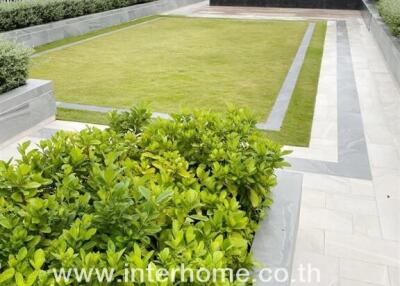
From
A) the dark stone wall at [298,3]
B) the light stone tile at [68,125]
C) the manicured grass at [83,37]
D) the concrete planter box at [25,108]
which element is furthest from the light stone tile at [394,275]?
the dark stone wall at [298,3]

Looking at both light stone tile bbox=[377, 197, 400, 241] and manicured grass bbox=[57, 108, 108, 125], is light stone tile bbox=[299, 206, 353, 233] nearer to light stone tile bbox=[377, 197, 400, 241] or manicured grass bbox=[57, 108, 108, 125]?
light stone tile bbox=[377, 197, 400, 241]

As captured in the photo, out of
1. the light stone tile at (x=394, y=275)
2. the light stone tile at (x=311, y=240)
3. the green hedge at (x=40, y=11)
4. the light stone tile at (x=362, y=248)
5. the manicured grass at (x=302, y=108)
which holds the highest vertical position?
the green hedge at (x=40, y=11)

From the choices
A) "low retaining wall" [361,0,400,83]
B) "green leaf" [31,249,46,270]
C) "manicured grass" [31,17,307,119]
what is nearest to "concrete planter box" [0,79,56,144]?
"manicured grass" [31,17,307,119]

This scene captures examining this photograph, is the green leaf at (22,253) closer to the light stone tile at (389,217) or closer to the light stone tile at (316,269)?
the light stone tile at (316,269)

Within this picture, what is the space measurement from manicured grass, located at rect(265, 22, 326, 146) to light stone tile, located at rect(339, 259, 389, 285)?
2092 millimetres

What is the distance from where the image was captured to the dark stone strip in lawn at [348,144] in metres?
4.18

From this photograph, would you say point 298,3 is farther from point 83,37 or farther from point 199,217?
point 199,217

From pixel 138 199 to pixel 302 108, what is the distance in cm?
455

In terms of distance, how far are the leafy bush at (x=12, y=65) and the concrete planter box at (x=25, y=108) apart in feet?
0.29

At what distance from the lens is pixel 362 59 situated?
8.90 m

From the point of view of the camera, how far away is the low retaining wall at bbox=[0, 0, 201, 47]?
32.9 feet

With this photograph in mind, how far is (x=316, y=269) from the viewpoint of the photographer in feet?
9.19

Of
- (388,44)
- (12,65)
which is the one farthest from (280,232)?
(388,44)

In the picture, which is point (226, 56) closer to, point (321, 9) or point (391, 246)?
point (391, 246)
